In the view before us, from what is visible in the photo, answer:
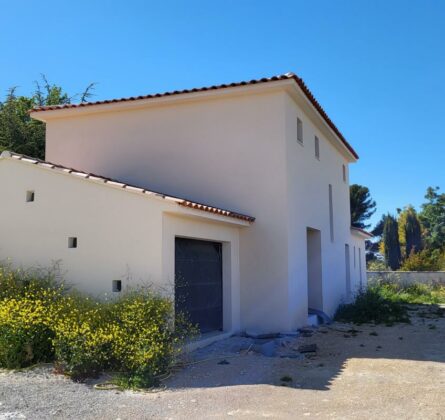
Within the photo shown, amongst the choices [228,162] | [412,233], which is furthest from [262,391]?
[412,233]

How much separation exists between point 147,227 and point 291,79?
198 inches

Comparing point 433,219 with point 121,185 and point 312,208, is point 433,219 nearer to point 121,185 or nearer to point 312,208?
point 312,208

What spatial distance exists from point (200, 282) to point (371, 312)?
7079 mm

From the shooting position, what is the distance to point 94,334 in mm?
7766

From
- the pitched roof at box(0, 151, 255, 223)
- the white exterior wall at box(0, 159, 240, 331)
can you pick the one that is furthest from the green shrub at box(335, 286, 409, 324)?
the white exterior wall at box(0, 159, 240, 331)

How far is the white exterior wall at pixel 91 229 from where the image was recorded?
950 centimetres

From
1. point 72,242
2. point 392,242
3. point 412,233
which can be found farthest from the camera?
point 412,233

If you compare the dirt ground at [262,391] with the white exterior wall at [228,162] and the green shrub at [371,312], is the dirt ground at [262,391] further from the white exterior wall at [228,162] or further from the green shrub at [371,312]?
the green shrub at [371,312]

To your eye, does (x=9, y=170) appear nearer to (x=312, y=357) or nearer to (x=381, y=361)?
(x=312, y=357)

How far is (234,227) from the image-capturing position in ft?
40.0

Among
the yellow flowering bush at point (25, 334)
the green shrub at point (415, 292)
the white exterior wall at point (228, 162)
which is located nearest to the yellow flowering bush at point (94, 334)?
the yellow flowering bush at point (25, 334)

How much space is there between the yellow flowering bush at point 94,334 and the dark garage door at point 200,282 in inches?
50.4

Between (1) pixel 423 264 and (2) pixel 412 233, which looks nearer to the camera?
(1) pixel 423 264

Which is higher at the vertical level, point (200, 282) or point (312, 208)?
point (312, 208)
